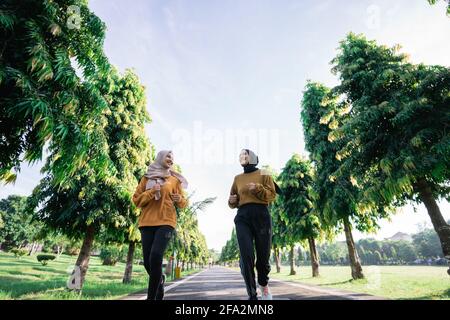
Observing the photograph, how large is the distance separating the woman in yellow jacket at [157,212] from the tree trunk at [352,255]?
1350cm

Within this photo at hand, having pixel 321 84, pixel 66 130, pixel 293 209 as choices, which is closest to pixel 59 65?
pixel 66 130

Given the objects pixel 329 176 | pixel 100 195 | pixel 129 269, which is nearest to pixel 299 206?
pixel 329 176

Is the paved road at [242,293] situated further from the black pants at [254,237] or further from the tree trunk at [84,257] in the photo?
the black pants at [254,237]

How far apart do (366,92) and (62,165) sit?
11.7 metres

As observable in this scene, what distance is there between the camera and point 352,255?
49.4ft

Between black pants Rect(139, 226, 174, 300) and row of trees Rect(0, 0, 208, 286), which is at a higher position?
row of trees Rect(0, 0, 208, 286)

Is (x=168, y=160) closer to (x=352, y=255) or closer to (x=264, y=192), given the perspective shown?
(x=264, y=192)

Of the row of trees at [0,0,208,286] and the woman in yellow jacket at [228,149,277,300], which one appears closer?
the woman in yellow jacket at [228,149,277,300]

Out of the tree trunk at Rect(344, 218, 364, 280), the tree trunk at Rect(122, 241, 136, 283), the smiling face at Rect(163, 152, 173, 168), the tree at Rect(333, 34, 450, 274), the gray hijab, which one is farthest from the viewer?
the tree trunk at Rect(122, 241, 136, 283)

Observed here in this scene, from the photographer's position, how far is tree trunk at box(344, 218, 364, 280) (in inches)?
558

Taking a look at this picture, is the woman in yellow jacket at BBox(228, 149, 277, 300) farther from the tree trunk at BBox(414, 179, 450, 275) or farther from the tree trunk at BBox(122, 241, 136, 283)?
the tree trunk at BBox(122, 241, 136, 283)

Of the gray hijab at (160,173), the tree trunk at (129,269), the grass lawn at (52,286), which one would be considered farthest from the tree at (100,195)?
the gray hijab at (160,173)

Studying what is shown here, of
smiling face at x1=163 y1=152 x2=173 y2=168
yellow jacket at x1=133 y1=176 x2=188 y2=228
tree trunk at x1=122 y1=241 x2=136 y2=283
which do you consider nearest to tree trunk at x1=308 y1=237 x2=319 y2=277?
tree trunk at x1=122 y1=241 x2=136 y2=283

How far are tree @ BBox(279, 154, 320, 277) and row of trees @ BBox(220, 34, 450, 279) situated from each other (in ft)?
13.3
